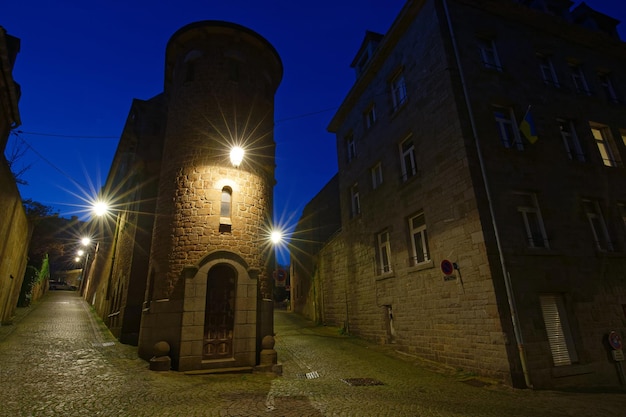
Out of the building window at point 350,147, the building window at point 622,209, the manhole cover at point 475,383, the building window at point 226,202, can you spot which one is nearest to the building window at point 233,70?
the building window at point 226,202

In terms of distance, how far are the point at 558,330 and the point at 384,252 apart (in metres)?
6.31

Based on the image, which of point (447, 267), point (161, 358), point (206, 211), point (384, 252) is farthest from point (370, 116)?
point (161, 358)

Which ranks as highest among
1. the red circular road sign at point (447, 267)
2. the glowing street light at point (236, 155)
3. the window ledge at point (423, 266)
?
the glowing street light at point (236, 155)

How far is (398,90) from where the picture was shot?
1345 cm

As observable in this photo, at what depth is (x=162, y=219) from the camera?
1052 cm

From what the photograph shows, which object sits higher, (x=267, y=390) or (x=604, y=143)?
(x=604, y=143)

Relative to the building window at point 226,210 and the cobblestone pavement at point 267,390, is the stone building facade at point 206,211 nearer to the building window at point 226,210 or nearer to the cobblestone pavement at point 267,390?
the building window at point 226,210

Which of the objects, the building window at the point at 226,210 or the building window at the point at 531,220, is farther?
the building window at the point at 226,210

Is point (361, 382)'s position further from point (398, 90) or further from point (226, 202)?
point (398, 90)

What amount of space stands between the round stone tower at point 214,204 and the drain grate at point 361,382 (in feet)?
9.58

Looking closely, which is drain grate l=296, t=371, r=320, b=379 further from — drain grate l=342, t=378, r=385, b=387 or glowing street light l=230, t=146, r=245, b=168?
glowing street light l=230, t=146, r=245, b=168

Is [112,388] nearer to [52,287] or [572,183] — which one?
[572,183]

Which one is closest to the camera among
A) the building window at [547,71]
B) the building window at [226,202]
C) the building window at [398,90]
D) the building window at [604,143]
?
the building window at [226,202]

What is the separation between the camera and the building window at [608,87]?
1328 centimetres
